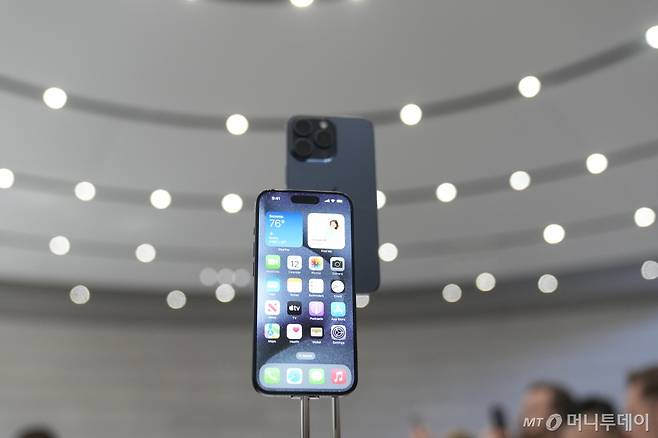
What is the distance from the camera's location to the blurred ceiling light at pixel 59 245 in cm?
892

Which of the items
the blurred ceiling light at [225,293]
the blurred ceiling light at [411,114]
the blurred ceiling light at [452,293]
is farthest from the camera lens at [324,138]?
the blurred ceiling light at [452,293]

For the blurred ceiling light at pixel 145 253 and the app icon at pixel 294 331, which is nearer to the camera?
the app icon at pixel 294 331

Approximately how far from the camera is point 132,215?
28.4 ft

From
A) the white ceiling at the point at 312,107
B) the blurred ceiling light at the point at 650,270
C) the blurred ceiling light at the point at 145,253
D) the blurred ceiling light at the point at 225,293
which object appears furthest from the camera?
the blurred ceiling light at the point at 225,293

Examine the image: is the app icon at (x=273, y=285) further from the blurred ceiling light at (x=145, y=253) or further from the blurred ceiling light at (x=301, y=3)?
the blurred ceiling light at (x=145, y=253)

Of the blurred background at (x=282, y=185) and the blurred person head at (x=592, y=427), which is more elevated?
the blurred background at (x=282, y=185)

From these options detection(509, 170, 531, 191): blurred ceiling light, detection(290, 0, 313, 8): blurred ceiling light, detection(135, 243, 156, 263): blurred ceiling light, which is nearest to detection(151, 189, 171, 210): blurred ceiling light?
detection(135, 243, 156, 263): blurred ceiling light

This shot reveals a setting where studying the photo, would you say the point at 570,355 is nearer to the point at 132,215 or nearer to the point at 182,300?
the point at 182,300

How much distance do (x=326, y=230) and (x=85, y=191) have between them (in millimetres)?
6684

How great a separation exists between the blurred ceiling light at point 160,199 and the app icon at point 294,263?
21.2 ft

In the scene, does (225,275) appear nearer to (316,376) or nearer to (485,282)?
(485,282)

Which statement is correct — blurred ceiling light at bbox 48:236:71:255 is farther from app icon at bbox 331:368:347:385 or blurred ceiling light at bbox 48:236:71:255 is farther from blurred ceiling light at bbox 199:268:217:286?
app icon at bbox 331:368:347:385

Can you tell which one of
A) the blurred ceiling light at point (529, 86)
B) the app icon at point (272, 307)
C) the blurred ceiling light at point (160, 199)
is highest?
the blurred ceiling light at point (529, 86)

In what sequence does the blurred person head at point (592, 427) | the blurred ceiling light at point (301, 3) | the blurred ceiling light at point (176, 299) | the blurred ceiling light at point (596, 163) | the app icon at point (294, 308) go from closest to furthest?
1. the app icon at point (294, 308)
2. the blurred person head at point (592, 427)
3. the blurred ceiling light at point (301, 3)
4. the blurred ceiling light at point (596, 163)
5. the blurred ceiling light at point (176, 299)
